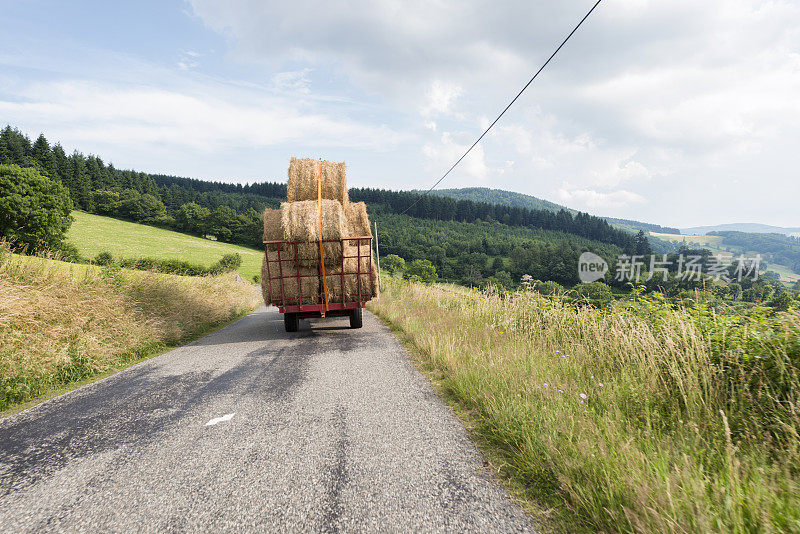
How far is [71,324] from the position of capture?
224 inches

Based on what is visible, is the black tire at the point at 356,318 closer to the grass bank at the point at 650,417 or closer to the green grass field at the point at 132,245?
the grass bank at the point at 650,417

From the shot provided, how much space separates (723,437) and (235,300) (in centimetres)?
1664

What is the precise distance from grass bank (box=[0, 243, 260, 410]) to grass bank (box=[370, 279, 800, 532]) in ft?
18.3

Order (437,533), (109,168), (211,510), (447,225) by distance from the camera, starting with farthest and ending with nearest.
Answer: (447,225)
(109,168)
(211,510)
(437,533)

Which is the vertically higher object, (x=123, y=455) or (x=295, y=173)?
(x=295, y=173)

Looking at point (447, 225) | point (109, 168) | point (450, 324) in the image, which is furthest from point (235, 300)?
point (447, 225)

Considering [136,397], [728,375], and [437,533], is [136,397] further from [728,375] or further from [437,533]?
[728,375]

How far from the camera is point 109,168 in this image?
260ft

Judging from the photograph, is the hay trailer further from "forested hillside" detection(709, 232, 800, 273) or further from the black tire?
"forested hillside" detection(709, 232, 800, 273)

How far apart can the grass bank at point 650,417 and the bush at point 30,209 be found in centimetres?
4662

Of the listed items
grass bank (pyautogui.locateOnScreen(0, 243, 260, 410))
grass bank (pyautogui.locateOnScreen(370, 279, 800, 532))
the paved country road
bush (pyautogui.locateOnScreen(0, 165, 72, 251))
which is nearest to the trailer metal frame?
grass bank (pyautogui.locateOnScreen(0, 243, 260, 410))

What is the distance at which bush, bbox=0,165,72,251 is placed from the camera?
34.4 metres

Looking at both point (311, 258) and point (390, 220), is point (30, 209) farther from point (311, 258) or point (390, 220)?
point (390, 220)

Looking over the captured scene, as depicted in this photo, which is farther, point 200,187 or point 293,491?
point 200,187
